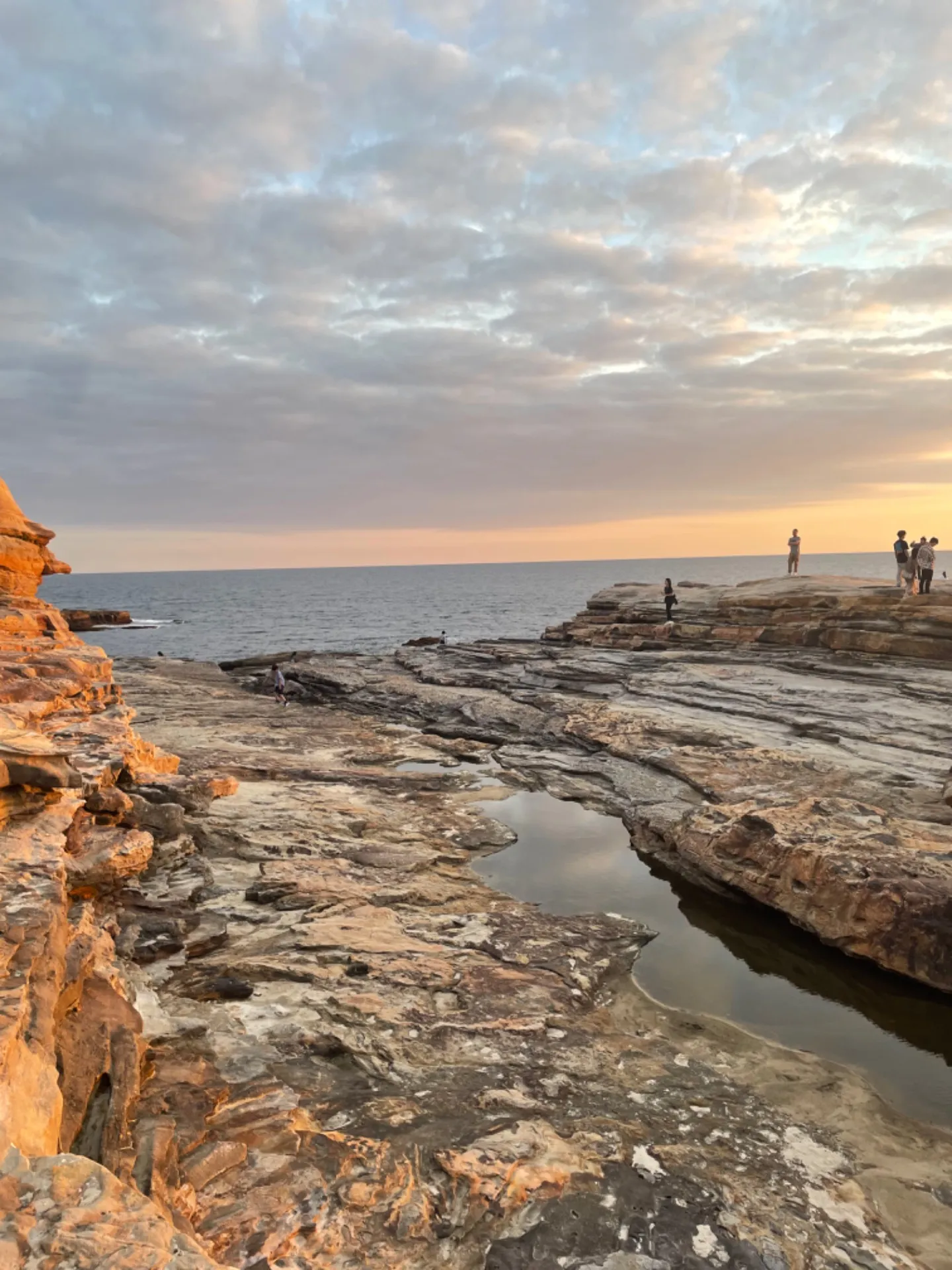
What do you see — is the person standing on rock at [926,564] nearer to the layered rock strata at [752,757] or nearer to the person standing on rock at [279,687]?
the layered rock strata at [752,757]

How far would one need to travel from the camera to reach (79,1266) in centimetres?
350

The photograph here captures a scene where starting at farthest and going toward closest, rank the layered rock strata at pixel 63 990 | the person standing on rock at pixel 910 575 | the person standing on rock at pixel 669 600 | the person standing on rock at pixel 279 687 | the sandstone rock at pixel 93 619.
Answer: the sandstone rock at pixel 93 619, the person standing on rock at pixel 669 600, the person standing on rock at pixel 279 687, the person standing on rock at pixel 910 575, the layered rock strata at pixel 63 990

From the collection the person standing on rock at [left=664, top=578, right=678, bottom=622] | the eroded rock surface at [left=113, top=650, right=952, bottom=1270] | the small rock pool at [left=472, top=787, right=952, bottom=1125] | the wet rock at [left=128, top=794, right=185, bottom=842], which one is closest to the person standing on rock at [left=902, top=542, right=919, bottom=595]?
the person standing on rock at [left=664, top=578, right=678, bottom=622]

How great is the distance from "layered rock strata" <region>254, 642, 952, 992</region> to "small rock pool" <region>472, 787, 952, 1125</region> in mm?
508

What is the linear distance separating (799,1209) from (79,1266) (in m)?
6.13

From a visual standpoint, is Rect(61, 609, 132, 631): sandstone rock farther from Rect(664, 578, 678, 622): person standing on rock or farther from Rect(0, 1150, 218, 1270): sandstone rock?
Rect(0, 1150, 218, 1270): sandstone rock

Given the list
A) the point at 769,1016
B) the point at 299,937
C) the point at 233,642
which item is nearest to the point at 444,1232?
the point at 299,937

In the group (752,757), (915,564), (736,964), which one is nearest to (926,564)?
(915,564)

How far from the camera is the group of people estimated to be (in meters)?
32.8

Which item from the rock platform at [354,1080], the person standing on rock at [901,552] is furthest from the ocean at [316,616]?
the rock platform at [354,1080]

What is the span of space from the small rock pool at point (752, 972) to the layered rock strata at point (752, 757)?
0.51 meters

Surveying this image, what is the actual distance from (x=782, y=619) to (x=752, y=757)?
799 inches

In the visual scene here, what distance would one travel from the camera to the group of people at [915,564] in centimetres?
3275

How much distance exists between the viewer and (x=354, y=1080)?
777cm
